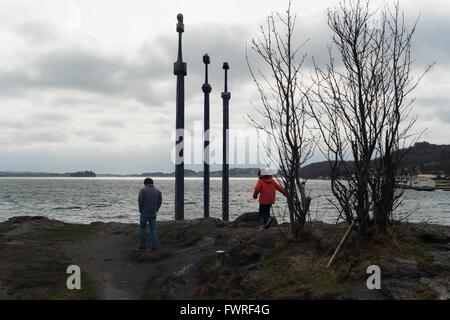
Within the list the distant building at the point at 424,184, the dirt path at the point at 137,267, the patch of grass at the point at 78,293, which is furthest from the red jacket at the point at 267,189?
the distant building at the point at 424,184

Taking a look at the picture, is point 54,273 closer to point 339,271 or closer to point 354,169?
point 339,271

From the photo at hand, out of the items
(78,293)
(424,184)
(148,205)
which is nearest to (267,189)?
(148,205)

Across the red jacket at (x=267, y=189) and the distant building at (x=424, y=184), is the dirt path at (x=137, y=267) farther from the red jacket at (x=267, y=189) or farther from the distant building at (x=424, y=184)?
the distant building at (x=424, y=184)

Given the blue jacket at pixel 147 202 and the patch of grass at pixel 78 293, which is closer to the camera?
the patch of grass at pixel 78 293

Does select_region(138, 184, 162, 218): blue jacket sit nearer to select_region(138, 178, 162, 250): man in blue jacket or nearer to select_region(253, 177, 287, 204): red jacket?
select_region(138, 178, 162, 250): man in blue jacket

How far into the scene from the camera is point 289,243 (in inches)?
409

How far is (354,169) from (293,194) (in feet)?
5.08

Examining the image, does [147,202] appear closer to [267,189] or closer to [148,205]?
[148,205]

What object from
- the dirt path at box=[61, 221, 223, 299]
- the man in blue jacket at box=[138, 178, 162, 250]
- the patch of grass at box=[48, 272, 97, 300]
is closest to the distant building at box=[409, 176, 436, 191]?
the dirt path at box=[61, 221, 223, 299]

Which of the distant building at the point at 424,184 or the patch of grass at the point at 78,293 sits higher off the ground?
the patch of grass at the point at 78,293

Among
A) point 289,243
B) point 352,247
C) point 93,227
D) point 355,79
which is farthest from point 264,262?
point 93,227

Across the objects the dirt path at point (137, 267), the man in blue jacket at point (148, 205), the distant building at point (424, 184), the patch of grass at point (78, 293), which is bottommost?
the distant building at point (424, 184)

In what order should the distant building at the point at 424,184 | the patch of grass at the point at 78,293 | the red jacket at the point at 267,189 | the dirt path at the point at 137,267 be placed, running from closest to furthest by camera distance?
1. the patch of grass at the point at 78,293
2. the dirt path at the point at 137,267
3. the red jacket at the point at 267,189
4. the distant building at the point at 424,184
